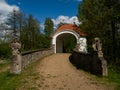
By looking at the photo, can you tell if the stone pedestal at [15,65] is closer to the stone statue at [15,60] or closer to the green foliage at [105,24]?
the stone statue at [15,60]

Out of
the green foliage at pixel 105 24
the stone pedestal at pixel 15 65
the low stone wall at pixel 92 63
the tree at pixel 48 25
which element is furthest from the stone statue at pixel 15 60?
the tree at pixel 48 25

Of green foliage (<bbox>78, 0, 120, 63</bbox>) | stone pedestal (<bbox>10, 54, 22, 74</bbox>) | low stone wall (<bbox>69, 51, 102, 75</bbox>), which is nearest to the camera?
low stone wall (<bbox>69, 51, 102, 75</bbox>)

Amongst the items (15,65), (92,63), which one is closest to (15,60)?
(15,65)

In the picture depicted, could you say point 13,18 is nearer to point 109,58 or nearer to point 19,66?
point 109,58

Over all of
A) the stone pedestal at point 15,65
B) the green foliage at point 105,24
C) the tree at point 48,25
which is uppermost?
the tree at point 48,25

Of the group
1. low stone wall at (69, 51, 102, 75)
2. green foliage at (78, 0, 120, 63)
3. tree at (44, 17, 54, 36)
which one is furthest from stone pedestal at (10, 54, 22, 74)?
tree at (44, 17, 54, 36)

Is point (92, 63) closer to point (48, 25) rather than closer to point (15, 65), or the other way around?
point (15, 65)

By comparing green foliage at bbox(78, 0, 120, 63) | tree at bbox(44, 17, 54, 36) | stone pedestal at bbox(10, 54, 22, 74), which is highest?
tree at bbox(44, 17, 54, 36)

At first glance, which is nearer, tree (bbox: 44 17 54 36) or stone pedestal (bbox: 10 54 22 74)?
stone pedestal (bbox: 10 54 22 74)

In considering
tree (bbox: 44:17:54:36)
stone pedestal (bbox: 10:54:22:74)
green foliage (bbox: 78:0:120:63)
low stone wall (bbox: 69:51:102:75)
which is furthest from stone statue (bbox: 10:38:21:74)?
tree (bbox: 44:17:54:36)

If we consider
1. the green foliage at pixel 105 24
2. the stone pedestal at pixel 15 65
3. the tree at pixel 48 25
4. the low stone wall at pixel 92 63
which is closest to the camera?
the low stone wall at pixel 92 63

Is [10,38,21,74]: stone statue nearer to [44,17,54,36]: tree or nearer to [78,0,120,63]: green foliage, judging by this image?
[78,0,120,63]: green foliage

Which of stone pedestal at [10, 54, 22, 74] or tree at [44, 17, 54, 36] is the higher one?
tree at [44, 17, 54, 36]

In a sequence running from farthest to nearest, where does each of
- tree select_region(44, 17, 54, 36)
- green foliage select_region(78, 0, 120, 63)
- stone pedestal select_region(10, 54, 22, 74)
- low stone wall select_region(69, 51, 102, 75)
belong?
tree select_region(44, 17, 54, 36) < green foliage select_region(78, 0, 120, 63) < stone pedestal select_region(10, 54, 22, 74) < low stone wall select_region(69, 51, 102, 75)
